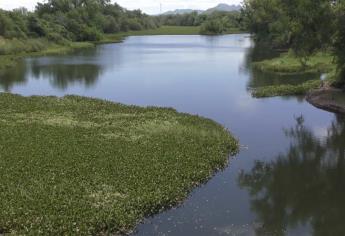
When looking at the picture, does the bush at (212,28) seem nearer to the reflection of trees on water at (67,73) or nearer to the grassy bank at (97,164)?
the reflection of trees on water at (67,73)

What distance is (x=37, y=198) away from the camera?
1955cm

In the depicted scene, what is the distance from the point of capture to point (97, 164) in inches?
945

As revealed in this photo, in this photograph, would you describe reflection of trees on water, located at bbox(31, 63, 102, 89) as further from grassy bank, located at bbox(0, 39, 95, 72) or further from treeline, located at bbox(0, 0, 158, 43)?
treeline, located at bbox(0, 0, 158, 43)

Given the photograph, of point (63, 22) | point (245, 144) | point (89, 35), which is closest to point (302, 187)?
A: point (245, 144)

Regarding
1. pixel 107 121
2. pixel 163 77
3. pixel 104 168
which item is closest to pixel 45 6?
pixel 163 77

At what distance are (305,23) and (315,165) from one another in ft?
58.6

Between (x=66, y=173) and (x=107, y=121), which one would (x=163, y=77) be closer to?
(x=107, y=121)

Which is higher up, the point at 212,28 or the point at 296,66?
the point at 212,28

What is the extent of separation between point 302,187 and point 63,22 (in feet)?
401

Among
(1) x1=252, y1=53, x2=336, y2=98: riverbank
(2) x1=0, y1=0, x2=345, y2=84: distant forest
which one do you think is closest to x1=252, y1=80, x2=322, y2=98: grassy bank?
(1) x1=252, y1=53, x2=336, y2=98: riverbank

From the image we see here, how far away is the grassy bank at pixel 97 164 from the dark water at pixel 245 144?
45.5 inches

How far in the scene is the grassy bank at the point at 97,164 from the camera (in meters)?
18.3

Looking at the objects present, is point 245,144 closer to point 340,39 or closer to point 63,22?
point 340,39

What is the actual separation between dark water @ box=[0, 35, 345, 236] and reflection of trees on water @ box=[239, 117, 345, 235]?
0.15 feet
